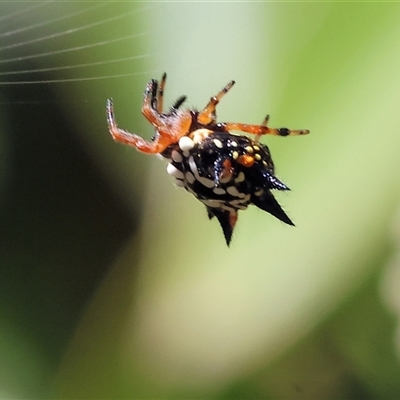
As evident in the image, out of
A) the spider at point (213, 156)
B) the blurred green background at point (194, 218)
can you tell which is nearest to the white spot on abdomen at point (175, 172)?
the spider at point (213, 156)

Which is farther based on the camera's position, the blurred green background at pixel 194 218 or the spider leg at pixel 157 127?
the blurred green background at pixel 194 218

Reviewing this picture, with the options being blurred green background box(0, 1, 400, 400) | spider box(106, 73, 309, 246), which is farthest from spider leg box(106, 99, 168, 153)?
blurred green background box(0, 1, 400, 400)

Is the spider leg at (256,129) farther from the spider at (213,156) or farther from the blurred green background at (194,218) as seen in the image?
the blurred green background at (194,218)

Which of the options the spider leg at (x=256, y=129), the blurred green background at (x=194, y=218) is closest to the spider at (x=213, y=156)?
the spider leg at (x=256, y=129)

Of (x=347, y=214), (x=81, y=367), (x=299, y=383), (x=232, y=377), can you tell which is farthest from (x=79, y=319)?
(x=347, y=214)

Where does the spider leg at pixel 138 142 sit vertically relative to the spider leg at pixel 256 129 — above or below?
below

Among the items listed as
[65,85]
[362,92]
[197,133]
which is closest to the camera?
[197,133]

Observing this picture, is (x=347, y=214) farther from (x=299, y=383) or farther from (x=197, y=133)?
(x=197, y=133)

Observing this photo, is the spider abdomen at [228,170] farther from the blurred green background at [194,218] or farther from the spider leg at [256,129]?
the blurred green background at [194,218]
